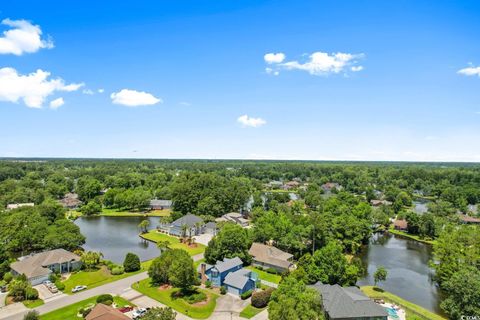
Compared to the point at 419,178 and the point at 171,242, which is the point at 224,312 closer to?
the point at 171,242

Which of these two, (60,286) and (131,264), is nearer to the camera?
(60,286)

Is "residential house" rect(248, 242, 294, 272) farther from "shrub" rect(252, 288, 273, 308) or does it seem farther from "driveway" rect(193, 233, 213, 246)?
"driveway" rect(193, 233, 213, 246)

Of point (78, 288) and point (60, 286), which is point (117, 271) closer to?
point (78, 288)

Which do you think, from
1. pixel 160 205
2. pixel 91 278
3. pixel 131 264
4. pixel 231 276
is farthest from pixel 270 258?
pixel 160 205

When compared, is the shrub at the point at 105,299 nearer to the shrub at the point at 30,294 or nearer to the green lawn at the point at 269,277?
the shrub at the point at 30,294

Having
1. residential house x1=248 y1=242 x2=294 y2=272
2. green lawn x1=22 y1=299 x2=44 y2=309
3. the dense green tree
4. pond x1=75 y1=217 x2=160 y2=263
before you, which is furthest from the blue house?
the dense green tree

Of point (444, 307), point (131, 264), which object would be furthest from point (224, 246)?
point (444, 307)

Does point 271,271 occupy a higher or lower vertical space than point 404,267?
higher
